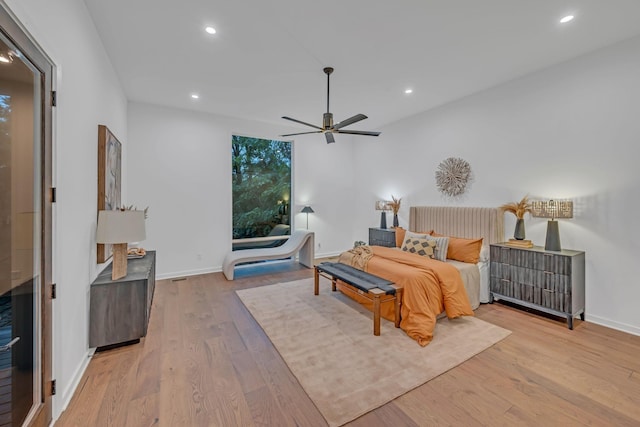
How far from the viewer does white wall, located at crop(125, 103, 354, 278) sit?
15.7ft

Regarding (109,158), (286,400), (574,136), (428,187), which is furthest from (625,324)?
(109,158)

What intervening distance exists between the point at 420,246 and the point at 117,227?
3883 millimetres

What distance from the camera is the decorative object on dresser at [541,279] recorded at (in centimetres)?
307

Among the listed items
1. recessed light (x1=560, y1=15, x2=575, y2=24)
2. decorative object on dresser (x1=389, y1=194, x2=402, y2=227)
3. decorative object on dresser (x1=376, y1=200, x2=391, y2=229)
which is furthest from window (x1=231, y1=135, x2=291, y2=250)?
recessed light (x1=560, y1=15, x2=575, y2=24)

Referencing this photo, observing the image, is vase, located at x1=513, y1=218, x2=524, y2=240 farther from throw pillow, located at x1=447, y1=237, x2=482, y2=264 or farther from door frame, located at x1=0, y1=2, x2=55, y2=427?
door frame, located at x1=0, y1=2, x2=55, y2=427

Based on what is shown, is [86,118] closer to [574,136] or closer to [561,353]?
[561,353]

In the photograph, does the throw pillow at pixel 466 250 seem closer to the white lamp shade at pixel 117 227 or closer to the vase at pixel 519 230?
the vase at pixel 519 230

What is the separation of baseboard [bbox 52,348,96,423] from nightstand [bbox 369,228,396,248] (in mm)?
4685

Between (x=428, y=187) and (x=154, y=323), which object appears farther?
(x=428, y=187)

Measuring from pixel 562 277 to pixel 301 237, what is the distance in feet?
13.3

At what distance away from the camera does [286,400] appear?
6.43 ft

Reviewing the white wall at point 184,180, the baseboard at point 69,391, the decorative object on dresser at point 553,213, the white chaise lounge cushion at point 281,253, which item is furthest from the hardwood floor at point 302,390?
the white wall at point 184,180

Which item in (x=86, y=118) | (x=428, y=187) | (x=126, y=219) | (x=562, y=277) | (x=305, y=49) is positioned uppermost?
(x=305, y=49)

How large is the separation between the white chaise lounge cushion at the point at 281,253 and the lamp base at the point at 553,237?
3.77 m
